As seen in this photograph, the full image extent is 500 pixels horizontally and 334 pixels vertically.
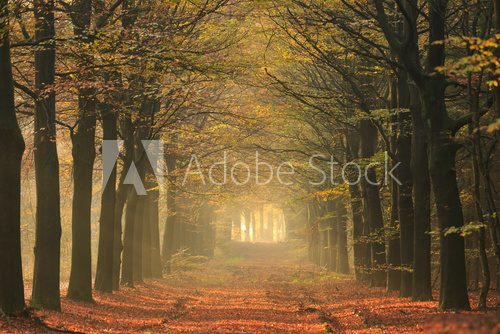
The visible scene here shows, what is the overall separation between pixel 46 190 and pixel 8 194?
370cm

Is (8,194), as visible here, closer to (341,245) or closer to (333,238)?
(341,245)

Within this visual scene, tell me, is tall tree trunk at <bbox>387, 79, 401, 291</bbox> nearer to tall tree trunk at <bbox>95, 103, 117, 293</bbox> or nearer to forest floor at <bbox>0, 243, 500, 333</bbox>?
forest floor at <bbox>0, 243, 500, 333</bbox>

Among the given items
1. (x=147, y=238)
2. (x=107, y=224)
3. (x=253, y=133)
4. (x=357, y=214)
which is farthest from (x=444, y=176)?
(x=147, y=238)

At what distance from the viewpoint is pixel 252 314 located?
18.6m

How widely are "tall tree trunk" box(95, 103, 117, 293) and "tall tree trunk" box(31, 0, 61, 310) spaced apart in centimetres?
599

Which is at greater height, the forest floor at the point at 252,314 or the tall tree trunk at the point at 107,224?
the tall tree trunk at the point at 107,224

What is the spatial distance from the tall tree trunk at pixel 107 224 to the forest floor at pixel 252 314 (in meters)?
0.74

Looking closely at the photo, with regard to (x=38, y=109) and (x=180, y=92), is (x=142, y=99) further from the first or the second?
(x=38, y=109)

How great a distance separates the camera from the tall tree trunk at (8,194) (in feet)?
41.3

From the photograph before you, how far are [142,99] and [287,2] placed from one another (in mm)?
6559

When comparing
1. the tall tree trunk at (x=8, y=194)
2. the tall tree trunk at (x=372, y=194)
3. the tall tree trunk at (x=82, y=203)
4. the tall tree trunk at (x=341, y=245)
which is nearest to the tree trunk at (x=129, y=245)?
the tall tree trunk at (x=82, y=203)

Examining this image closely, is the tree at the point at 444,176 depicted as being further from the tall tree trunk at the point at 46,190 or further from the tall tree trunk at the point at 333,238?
the tall tree trunk at the point at 333,238

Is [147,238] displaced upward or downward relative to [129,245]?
upward

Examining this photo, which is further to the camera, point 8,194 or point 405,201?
point 405,201
